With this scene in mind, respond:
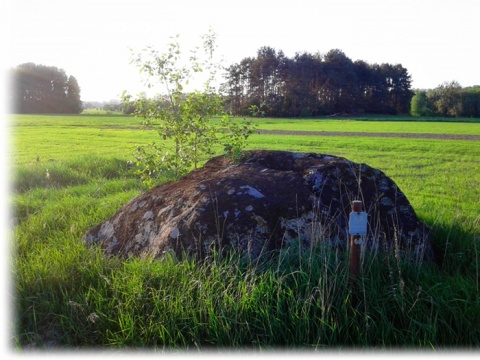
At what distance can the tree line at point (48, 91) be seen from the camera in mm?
97000

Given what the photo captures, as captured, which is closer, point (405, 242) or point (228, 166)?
point (405, 242)

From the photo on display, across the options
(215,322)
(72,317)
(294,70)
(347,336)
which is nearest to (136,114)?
(72,317)

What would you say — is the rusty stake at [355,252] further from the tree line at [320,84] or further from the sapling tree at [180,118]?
the tree line at [320,84]

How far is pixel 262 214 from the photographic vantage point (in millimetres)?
4531

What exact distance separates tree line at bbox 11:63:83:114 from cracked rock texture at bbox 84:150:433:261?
101m

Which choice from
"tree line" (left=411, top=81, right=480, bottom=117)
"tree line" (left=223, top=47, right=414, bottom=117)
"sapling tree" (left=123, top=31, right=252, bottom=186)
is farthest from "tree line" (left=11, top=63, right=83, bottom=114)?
"sapling tree" (left=123, top=31, right=252, bottom=186)

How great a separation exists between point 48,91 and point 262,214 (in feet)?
345

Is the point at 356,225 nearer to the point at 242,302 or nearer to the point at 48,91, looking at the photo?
the point at 242,302

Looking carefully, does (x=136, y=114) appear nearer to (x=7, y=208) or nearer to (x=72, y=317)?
(x=7, y=208)

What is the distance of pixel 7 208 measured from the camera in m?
7.20

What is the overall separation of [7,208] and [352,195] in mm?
5414

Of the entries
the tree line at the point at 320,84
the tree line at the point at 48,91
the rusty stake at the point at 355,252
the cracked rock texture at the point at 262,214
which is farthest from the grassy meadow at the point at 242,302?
the tree line at the point at 48,91

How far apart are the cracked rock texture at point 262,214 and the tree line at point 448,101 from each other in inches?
2800

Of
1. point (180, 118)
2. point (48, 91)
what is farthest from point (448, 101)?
point (48, 91)
